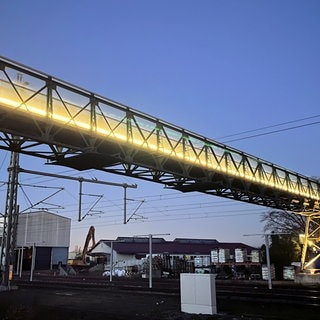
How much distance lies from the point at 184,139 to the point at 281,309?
436 inches

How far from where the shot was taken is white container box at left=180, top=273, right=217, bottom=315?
15.0m

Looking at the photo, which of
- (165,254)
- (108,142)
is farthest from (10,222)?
(165,254)

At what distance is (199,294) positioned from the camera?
50.3 ft

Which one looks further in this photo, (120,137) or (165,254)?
(165,254)

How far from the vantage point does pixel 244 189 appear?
29672 mm

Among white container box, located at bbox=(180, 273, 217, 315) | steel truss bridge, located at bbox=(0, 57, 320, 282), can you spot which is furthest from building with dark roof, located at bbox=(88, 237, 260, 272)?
white container box, located at bbox=(180, 273, 217, 315)

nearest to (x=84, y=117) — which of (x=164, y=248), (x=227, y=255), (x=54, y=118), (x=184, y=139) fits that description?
(x=54, y=118)

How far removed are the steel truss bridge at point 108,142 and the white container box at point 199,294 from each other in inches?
270

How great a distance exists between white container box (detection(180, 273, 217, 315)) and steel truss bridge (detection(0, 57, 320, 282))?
22.5 ft

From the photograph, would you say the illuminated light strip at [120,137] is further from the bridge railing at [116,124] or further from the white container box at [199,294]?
the white container box at [199,294]

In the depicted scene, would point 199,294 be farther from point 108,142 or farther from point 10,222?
point 10,222

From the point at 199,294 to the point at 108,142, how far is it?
8260mm

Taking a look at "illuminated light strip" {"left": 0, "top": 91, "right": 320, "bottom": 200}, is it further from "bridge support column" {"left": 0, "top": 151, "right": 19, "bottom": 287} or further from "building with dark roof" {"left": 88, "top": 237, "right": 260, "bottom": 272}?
"building with dark roof" {"left": 88, "top": 237, "right": 260, "bottom": 272}

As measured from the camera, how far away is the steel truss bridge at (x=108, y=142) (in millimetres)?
16141
